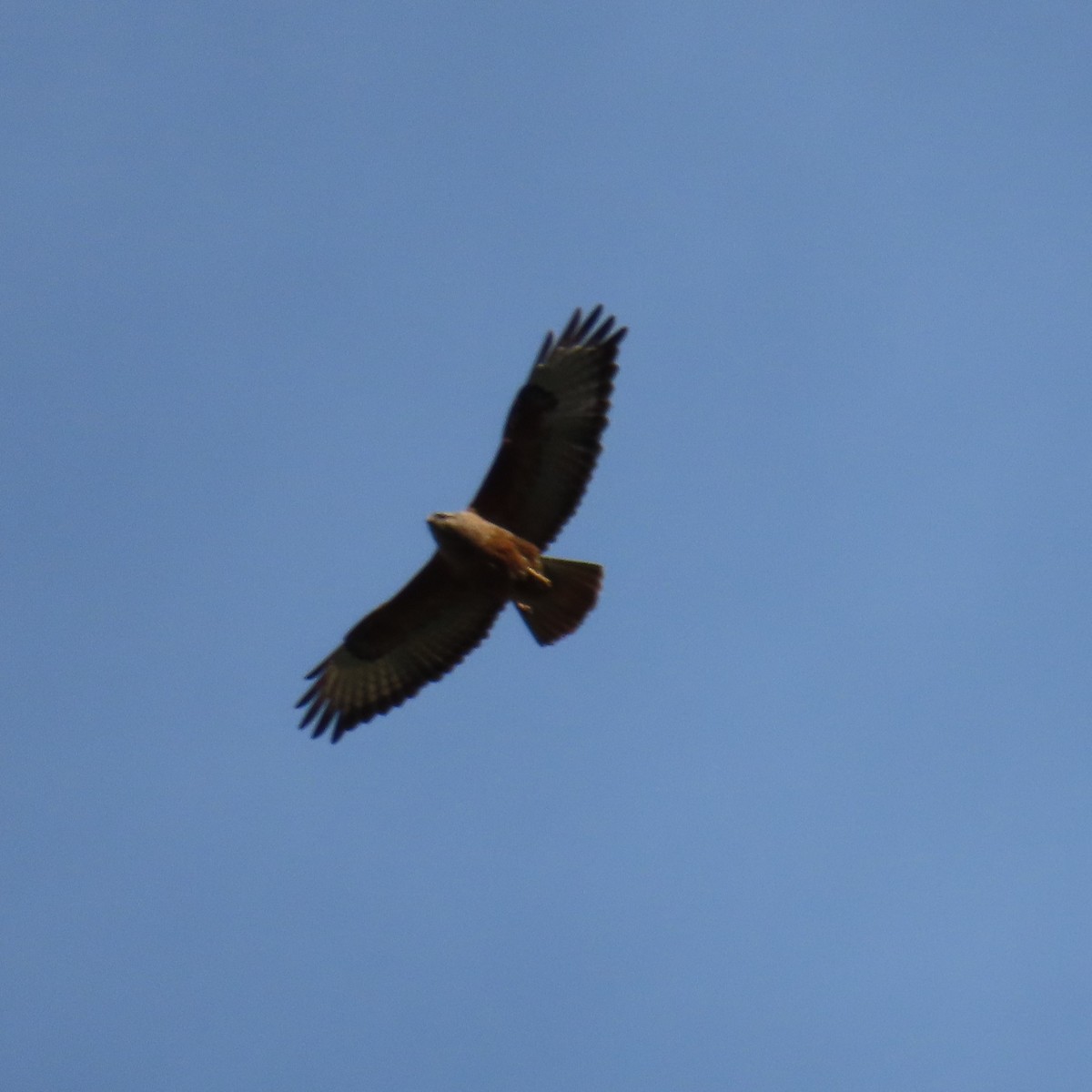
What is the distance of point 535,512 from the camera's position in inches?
502

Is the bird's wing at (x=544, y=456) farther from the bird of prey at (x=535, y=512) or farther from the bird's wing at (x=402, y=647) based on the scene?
the bird's wing at (x=402, y=647)

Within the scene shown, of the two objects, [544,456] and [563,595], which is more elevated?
[544,456]

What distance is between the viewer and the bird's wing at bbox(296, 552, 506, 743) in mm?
13148

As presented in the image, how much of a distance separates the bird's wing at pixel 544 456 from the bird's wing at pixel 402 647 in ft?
1.82

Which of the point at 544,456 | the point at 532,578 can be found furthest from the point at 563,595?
the point at 544,456

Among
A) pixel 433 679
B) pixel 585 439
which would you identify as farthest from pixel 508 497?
pixel 433 679

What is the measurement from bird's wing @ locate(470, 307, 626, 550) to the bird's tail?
251 millimetres

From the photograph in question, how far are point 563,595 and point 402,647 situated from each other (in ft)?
4.67

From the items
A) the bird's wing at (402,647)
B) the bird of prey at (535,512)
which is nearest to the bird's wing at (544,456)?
the bird of prey at (535,512)

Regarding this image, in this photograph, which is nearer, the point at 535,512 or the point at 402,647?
the point at 535,512

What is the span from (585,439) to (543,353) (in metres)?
0.69

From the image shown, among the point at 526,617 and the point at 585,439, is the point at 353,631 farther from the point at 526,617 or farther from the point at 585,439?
the point at 585,439

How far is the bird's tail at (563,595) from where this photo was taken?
42.2 feet

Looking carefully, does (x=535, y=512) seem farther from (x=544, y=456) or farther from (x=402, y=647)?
(x=402, y=647)
